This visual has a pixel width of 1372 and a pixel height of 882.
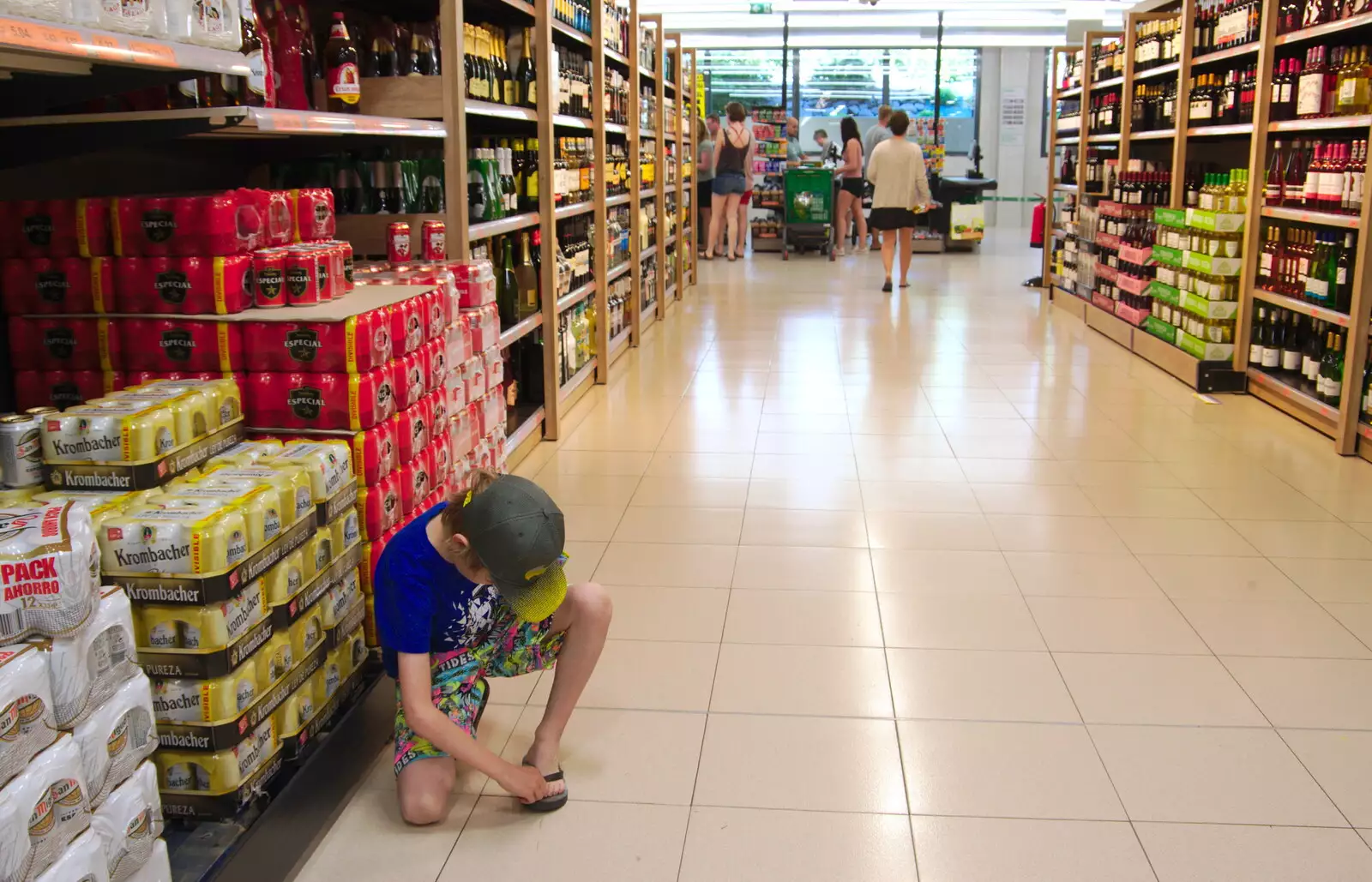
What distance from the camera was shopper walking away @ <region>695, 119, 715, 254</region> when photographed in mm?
14250

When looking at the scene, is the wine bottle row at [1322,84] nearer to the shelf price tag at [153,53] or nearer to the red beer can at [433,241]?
the red beer can at [433,241]

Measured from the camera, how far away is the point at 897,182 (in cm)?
1098

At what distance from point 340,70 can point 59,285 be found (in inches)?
46.4

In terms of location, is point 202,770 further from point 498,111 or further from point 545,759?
point 498,111

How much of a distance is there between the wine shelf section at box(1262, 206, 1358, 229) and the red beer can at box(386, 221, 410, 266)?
13.2ft

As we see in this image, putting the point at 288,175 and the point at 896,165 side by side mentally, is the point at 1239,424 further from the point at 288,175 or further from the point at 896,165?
the point at 896,165

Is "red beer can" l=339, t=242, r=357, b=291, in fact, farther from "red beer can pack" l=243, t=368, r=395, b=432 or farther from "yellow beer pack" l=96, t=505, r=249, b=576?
"yellow beer pack" l=96, t=505, r=249, b=576

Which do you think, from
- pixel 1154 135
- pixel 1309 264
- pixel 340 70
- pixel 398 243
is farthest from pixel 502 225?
pixel 1154 135

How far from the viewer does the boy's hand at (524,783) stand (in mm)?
2273

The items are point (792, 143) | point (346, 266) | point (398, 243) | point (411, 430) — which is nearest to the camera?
point (411, 430)

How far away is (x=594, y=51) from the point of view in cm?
666

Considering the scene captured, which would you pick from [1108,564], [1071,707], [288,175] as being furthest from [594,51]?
[1071,707]

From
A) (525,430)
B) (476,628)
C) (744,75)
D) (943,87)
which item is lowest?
(525,430)

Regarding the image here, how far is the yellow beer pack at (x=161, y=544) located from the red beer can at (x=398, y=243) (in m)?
1.75
